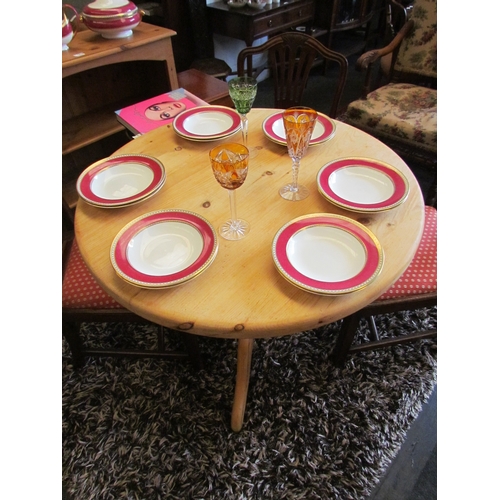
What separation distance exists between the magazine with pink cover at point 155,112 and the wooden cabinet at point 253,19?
1197 millimetres

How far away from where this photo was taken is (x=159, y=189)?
948mm

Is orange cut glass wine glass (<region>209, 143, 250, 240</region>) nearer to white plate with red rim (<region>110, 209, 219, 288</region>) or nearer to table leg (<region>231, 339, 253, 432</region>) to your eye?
white plate with red rim (<region>110, 209, 219, 288</region>)

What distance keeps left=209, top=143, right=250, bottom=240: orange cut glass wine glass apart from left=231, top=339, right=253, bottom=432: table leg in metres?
0.38

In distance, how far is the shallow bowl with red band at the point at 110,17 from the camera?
1.56m

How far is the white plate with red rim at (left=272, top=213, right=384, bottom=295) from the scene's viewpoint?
2.31 ft

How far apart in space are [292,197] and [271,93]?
2.48 metres

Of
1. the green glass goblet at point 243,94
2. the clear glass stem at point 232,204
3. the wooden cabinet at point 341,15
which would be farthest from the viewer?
the wooden cabinet at point 341,15

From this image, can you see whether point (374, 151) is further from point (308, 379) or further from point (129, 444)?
point (129, 444)

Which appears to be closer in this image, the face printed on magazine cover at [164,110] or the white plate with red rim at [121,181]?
the white plate with red rim at [121,181]

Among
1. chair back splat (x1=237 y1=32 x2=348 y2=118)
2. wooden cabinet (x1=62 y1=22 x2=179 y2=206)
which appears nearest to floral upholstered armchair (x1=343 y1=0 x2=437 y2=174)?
chair back splat (x1=237 y1=32 x2=348 y2=118)

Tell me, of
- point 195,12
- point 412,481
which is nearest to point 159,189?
point 412,481

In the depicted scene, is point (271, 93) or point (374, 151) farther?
point (271, 93)

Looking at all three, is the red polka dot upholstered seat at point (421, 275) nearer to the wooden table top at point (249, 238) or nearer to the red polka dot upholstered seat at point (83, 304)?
the wooden table top at point (249, 238)

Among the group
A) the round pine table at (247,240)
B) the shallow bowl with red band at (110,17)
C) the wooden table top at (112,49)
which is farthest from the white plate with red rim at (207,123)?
the shallow bowl with red band at (110,17)
